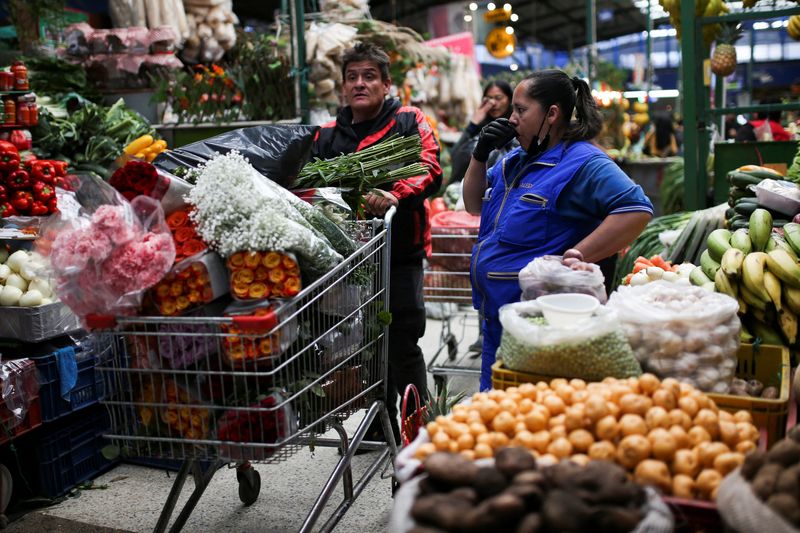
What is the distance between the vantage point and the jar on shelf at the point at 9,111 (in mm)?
5117

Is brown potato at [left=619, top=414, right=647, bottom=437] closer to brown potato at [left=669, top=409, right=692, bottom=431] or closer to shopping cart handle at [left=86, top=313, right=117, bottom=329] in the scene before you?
brown potato at [left=669, top=409, right=692, bottom=431]

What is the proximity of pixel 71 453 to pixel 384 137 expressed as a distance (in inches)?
88.8

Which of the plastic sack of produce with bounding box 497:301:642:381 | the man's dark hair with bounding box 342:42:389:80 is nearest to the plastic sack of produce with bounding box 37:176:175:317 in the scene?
the plastic sack of produce with bounding box 497:301:642:381

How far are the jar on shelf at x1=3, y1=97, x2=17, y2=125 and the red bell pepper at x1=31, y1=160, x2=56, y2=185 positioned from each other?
1.73ft

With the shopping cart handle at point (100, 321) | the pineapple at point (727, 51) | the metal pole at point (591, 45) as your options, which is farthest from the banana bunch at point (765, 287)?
the metal pole at point (591, 45)

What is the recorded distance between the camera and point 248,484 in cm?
371

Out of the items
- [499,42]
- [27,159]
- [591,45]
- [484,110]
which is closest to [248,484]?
[27,159]

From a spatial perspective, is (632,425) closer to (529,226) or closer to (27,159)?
(529,226)

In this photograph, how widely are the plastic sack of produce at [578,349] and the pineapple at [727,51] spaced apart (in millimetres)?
5560

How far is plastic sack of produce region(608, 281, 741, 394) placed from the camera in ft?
7.02

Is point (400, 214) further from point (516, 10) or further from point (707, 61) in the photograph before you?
point (516, 10)

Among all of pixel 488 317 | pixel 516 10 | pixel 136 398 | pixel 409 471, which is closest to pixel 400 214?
pixel 488 317

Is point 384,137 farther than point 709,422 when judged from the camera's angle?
Yes

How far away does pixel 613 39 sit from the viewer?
38.7 m
